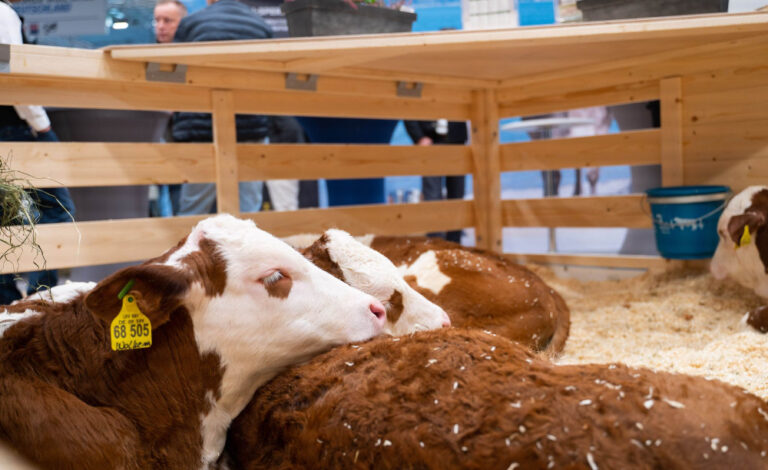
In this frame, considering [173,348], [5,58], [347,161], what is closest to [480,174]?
[347,161]

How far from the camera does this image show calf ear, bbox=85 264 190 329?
1.86 m

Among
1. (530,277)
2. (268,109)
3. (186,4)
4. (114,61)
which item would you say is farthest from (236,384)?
(186,4)

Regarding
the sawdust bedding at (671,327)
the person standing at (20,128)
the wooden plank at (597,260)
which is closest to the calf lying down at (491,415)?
the sawdust bedding at (671,327)

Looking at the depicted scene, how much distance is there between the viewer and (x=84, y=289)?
2.25m

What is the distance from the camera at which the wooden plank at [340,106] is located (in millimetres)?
4488

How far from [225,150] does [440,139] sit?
2.56 meters

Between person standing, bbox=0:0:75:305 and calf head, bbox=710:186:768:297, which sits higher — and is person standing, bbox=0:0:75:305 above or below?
above

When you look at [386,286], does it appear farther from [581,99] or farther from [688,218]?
[581,99]

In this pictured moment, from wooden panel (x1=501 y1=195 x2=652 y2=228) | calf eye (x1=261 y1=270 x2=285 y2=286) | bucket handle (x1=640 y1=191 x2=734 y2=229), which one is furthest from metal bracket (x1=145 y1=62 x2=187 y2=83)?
bucket handle (x1=640 y1=191 x2=734 y2=229)

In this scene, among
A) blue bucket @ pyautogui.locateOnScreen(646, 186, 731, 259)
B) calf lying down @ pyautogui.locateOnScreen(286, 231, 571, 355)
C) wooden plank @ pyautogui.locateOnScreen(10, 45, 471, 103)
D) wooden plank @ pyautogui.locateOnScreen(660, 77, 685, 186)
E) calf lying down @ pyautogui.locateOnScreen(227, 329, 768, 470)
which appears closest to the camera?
calf lying down @ pyautogui.locateOnScreen(227, 329, 768, 470)

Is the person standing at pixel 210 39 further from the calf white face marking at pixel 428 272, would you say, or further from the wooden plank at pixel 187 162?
the calf white face marking at pixel 428 272

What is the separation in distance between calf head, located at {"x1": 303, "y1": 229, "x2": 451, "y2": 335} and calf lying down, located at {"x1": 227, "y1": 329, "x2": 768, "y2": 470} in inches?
29.8

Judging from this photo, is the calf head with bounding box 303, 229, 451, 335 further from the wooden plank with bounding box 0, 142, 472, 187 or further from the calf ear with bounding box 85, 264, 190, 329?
the wooden plank with bounding box 0, 142, 472, 187

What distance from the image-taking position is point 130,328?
1.88m
